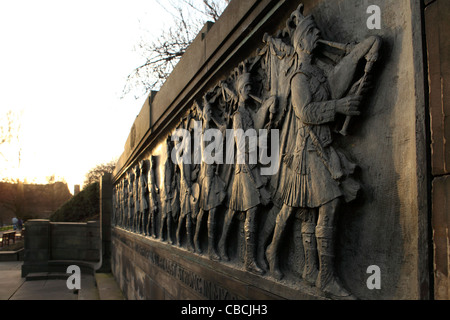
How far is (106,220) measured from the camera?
15266 millimetres

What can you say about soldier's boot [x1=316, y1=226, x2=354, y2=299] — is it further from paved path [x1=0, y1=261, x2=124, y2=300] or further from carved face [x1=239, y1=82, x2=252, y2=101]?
paved path [x1=0, y1=261, x2=124, y2=300]

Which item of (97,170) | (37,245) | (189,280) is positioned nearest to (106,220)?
(37,245)

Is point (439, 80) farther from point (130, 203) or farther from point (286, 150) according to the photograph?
point (130, 203)

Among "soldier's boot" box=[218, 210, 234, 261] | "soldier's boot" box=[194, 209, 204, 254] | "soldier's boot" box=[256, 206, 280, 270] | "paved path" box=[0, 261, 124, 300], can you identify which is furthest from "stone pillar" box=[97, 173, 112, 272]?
"soldier's boot" box=[256, 206, 280, 270]

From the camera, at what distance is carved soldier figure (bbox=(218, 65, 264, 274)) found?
2885 millimetres

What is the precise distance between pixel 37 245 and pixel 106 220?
3.44 meters

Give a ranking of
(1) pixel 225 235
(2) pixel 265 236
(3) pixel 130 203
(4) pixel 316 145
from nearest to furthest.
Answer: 1. (4) pixel 316 145
2. (2) pixel 265 236
3. (1) pixel 225 235
4. (3) pixel 130 203

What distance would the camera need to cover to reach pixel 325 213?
2.09m

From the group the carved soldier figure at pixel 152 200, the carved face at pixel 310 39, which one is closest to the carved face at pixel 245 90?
the carved face at pixel 310 39

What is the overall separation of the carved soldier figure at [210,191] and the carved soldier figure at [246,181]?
336 millimetres

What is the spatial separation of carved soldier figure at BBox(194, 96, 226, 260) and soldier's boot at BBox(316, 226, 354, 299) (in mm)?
1537

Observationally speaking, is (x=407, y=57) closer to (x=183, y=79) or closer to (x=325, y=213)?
(x=325, y=213)

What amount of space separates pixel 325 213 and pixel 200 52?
2.66 metres
